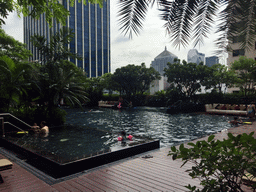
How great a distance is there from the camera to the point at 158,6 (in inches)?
87.7

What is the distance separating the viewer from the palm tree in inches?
77.0

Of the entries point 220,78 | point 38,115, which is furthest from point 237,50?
point 220,78

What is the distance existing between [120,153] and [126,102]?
3375cm

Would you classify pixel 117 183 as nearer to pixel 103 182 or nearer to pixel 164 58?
pixel 103 182

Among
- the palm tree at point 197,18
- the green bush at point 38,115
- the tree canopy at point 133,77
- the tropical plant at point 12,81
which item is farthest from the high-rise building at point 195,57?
the tree canopy at point 133,77

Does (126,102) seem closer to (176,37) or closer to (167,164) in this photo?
(167,164)

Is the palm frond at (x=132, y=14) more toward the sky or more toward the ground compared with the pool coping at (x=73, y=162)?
more toward the sky

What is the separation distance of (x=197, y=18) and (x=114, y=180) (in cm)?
426

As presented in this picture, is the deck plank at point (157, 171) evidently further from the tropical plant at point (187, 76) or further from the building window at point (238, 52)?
the tropical plant at point (187, 76)

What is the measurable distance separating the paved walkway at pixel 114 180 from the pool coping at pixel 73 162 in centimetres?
26

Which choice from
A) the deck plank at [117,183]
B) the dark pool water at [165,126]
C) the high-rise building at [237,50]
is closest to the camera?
the high-rise building at [237,50]

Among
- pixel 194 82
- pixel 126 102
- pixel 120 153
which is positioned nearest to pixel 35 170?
pixel 120 153

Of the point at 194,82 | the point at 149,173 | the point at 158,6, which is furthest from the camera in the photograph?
the point at 194,82

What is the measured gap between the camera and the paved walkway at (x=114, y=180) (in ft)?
15.0
